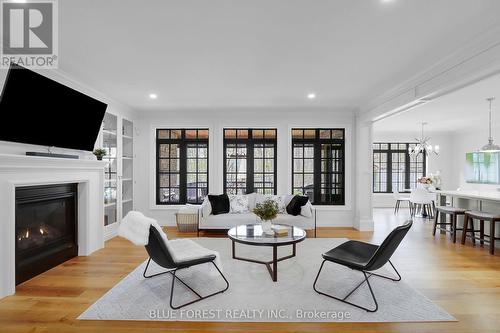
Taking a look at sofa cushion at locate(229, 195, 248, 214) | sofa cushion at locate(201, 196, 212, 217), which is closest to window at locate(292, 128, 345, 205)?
sofa cushion at locate(229, 195, 248, 214)

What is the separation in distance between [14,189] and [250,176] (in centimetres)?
425

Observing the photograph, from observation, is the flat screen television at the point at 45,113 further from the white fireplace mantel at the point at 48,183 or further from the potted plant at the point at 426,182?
the potted plant at the point at 426,182

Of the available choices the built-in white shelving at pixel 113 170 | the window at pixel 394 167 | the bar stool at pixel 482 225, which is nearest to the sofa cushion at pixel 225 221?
the built-in white shelving at pixel 113 170

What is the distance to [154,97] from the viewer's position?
514cm

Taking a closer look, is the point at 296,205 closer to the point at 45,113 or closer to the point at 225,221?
the point at 225,221

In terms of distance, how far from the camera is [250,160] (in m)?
6.39

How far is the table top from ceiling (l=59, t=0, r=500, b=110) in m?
2.19

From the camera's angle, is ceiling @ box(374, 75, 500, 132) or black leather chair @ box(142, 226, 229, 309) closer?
black leather chair @ box(142, 226, 229, 309)

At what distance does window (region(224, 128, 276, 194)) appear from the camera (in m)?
6.38

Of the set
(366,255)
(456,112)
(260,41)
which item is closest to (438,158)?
(456,112)

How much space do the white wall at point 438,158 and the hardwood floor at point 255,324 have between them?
474cm

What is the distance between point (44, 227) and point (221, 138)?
3.65 meters

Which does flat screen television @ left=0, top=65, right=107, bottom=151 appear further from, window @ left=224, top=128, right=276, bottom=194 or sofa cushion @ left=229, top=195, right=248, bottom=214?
window @ left=224, top=128, right=276, bottom=194

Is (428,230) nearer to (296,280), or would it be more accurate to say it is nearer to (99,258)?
(296,280)
